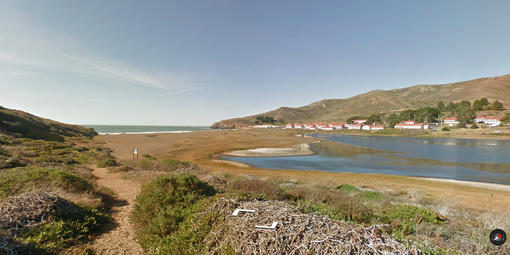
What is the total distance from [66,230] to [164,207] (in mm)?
2835

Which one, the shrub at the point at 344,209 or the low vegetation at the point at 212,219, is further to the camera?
the shrub at the point at 344,209

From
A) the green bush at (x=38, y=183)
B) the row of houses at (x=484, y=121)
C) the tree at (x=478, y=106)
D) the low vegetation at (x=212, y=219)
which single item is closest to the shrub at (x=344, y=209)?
the low vegetation at (x=212, y=219)

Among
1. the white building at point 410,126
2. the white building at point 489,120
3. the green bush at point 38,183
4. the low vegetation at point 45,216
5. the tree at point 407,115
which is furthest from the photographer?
the tree at point 407,115

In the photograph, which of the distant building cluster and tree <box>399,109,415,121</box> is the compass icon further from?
tree <box>399,109,415,121</box>

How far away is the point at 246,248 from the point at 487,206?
16846 mm

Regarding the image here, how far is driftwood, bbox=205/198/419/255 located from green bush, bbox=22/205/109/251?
15.5ft

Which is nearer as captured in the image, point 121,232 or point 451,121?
point 121,232

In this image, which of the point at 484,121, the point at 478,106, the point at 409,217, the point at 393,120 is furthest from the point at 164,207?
the point at 478,106

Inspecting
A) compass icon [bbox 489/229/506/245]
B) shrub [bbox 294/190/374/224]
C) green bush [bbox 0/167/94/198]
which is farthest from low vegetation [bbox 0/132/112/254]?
compass icon [bbox 489/229/506/245]

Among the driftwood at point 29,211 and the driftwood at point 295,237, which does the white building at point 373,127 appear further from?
the driftwood at point 29,211

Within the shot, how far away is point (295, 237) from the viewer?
127 inches

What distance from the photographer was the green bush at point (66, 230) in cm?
505

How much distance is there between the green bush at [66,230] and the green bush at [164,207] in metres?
1.38

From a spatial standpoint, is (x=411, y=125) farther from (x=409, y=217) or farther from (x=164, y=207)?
(x=164, y=207)
